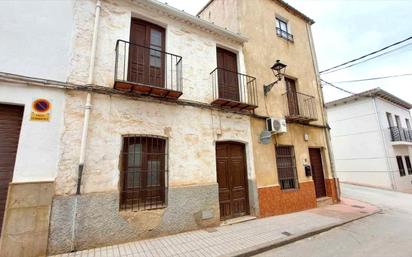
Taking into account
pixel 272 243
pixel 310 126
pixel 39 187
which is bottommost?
pixel 272 243

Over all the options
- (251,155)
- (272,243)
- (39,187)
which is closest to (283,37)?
(251,155)

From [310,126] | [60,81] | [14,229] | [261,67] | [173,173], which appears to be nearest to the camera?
[14,229]

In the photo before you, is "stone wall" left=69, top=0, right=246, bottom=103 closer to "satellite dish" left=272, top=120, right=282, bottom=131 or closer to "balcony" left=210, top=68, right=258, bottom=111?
"balcony" left=210, top=68, right=258, bottom=111

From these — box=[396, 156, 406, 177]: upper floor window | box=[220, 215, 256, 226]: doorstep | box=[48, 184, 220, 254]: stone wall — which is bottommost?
box=[220, 215, 256, 226]: doorstep

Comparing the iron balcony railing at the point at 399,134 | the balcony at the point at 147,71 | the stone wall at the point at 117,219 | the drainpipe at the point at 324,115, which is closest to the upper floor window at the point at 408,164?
the iron balcony railing at the point at 399,134

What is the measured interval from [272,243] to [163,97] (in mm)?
4475

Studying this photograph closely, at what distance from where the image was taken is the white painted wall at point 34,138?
12.5 feet

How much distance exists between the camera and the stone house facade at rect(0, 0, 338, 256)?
3.91 metres

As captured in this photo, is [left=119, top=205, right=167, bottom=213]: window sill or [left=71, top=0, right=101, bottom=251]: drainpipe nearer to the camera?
[left=71, top=0, right=101, bottom=251]: drainpipe

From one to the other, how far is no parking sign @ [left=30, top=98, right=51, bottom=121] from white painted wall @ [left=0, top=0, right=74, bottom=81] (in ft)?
1.82

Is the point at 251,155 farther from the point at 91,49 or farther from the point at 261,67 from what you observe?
the point at 91,49

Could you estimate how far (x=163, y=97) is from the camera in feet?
17.7

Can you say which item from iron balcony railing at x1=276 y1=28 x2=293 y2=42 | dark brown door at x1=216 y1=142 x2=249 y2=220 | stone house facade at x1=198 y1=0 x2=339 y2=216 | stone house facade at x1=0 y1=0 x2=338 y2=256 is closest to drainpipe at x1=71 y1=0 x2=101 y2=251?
stone house facade at x1=0 y1=0 x2=338 y2=256

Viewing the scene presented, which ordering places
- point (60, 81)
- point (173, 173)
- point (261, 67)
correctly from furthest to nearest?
point (261, 67) → point (173, 173) → point (60, 81)
